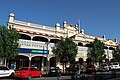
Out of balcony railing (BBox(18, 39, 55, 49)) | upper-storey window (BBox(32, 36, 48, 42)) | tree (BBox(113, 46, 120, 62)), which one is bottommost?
tree (BBox(113, 46, 120, 62))

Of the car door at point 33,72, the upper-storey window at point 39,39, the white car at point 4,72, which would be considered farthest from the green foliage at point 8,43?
the upper-storey window at point 39,39

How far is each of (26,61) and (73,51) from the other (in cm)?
904

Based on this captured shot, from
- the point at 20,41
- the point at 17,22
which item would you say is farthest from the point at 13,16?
the point at 20,41

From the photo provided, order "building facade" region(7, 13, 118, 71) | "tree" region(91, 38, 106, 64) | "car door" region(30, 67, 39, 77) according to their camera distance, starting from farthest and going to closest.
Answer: "tree" region(91, 38, 106, 64) < "building facade" region(7, 13, 118, 71) < "car door" region(30, 67, 39, 77)

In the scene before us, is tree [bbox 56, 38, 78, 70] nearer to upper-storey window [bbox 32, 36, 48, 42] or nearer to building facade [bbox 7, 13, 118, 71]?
building facade [bbox 7, 13, 118, 71]

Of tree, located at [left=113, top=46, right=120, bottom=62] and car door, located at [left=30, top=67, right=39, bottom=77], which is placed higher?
tree, located at [left=113, top=46, right=120, bottom=62]

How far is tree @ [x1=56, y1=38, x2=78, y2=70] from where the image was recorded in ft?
126

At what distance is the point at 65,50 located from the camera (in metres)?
38.8

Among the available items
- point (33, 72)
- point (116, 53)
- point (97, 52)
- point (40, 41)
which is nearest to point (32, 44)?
point (40, 41)

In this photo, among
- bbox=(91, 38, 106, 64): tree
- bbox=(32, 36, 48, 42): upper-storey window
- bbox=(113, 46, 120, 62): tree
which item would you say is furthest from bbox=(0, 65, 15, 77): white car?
bbox=(113, 46, 120, 62): tree

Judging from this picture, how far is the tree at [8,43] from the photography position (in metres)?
30.1

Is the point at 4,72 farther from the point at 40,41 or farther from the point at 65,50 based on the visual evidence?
the point at 65,50

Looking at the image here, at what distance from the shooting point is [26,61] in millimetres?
38375

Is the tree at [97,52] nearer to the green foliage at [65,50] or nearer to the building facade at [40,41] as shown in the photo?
the building facade at [40,41]
